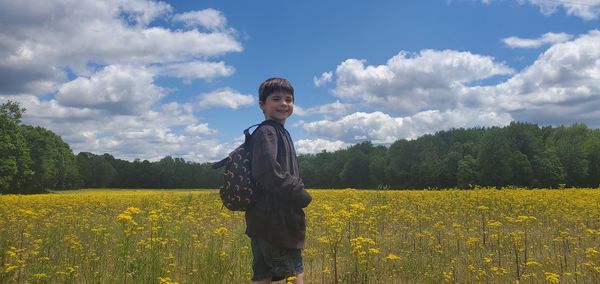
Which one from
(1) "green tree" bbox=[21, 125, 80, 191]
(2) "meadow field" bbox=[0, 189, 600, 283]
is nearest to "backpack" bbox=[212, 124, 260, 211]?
(2) "meadow field" bbox=[0, 189, 600, 283]

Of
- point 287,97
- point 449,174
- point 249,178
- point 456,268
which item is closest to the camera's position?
point 249,178

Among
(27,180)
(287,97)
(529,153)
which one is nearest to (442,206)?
(287,97)

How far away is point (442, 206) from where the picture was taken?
1245 cm

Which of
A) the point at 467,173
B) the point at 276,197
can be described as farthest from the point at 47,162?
the point at 276,197

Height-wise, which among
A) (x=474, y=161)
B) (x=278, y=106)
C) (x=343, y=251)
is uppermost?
(x=474, y=161)

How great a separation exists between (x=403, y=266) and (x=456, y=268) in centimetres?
73

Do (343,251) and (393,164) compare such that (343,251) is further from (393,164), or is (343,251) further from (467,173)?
(393,164)

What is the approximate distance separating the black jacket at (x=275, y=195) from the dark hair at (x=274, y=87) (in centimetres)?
27

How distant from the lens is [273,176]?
8.67ft

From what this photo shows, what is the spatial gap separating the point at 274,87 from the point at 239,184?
2.57ft

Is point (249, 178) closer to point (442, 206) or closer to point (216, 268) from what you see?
point (216, 268)

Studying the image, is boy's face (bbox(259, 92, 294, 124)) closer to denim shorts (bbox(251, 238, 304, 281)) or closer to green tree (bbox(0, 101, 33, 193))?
denim shorts (bbox(251, 238, 304, 281))

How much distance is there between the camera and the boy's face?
3.06 m

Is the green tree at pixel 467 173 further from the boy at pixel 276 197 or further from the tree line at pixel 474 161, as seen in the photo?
the boy at pixel 276 197
